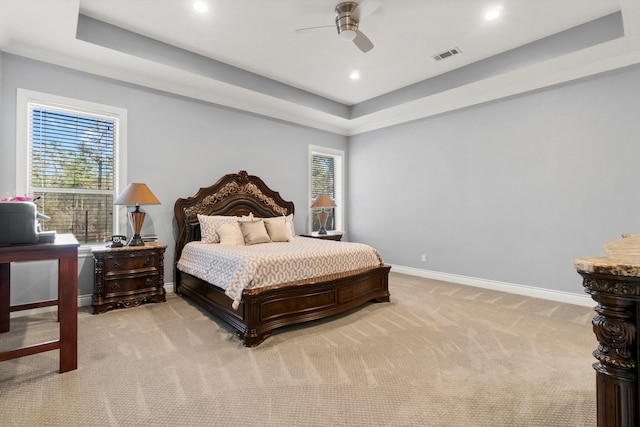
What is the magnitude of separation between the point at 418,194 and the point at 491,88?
1927 mm

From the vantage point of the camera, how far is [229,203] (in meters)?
4.71

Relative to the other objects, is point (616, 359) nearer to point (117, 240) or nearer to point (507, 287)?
point (507, 287)

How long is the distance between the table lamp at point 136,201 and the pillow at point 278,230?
149 cm

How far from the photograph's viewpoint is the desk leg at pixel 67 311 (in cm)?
214

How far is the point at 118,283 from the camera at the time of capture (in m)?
3.50

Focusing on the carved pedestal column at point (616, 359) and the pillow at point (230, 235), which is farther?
the pillow at point (230, 235)

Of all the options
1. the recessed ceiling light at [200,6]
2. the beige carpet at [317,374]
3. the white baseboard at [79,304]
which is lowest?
the beige carpet at [317,374]

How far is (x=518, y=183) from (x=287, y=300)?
360 centimetres

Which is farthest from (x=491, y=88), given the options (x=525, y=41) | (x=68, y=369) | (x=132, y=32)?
(x=68, y=369)

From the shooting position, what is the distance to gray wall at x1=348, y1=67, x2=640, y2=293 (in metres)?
3.58

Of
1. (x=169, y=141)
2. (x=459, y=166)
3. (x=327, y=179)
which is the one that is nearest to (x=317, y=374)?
(x=169, y=141)

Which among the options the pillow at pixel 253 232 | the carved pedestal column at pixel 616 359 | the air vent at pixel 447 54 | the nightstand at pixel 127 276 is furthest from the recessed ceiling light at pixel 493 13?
the nightstand at pixel 127 276

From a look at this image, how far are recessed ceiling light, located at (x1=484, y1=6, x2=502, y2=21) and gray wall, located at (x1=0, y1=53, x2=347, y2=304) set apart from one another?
134 inches

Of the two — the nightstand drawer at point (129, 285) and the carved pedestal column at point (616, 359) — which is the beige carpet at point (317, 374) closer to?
the nightstand drawer at point (129, 285)
